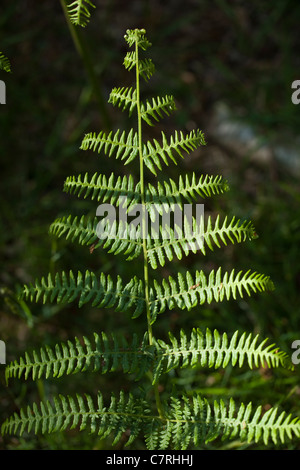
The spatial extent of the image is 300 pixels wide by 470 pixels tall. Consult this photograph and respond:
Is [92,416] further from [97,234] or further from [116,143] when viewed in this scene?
[116,143]

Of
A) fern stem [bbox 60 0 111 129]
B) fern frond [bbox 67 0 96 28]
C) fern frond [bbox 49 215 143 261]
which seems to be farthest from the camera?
fern stem [bbox 60 0 111 129]

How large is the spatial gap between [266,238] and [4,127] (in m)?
1.81

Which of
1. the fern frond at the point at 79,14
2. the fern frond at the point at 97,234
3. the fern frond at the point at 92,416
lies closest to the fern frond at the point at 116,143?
the fern frond at the point at 97,234

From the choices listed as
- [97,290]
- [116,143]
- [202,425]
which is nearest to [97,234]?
[97,290]

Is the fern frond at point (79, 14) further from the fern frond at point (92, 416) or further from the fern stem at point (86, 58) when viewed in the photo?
the fern frond at point (92, 416)

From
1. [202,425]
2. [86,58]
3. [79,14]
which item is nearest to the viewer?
[79,14]

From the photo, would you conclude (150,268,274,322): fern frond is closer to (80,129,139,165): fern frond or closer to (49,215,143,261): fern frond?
(49,215,143,261): fern frond

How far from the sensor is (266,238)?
288 cm

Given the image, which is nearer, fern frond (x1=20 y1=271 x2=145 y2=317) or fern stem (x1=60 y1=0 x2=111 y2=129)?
fern frond (x1=20 y1=271 x2=145 y2=317)

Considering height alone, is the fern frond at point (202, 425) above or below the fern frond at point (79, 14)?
below

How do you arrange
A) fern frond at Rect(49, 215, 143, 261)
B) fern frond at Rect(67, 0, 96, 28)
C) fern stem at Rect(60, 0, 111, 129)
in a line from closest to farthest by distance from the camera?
fern frond at Rect(67, 0, 96, 28), fern frond at Rect(49, 215, 143, 261), fern stem at Rect(60, 0, 111, 129)

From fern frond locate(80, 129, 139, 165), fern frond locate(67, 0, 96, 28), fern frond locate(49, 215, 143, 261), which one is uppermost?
fern frond locate(67, 0, 96, 28)

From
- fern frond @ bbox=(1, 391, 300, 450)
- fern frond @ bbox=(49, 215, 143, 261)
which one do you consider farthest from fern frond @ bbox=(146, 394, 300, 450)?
fern frond @ bbox=(49, 215, 143, 261)
